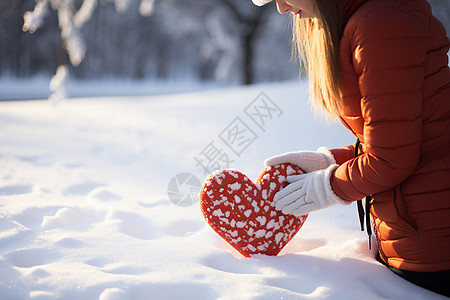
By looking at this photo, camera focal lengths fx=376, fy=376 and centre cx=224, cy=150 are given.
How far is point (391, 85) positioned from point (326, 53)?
0.84 feet

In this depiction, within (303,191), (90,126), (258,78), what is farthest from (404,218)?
(258,78)

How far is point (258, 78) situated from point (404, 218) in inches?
697

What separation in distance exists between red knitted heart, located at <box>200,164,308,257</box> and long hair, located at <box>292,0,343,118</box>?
→ 1.24 feet

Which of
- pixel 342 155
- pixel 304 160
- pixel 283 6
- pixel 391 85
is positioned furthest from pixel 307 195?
pixel 283 6

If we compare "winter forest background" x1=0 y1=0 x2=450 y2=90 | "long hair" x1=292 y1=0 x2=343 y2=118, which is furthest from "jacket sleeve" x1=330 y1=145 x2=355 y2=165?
"winter forest background" x1=0 y1=0 x2=450 y2=90

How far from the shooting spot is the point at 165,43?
19750mm

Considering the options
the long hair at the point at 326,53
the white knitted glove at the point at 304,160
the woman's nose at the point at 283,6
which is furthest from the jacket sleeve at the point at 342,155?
the woman's nose at the point at 283,6

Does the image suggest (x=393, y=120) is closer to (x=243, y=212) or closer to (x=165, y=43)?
(x=243, y=212)

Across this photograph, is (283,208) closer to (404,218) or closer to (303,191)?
(303,191)

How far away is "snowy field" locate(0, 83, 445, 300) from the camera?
115 cm

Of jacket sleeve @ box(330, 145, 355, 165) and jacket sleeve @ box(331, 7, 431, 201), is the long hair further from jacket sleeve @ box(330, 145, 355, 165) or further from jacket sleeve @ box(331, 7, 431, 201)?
jacket sleeve @ box(330, 145, 355, 165)

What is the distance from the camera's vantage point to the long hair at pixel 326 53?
1.22 metres

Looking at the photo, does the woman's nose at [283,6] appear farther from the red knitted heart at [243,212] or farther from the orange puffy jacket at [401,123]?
the red knitted heart at [243,212]

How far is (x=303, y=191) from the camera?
132 cm
